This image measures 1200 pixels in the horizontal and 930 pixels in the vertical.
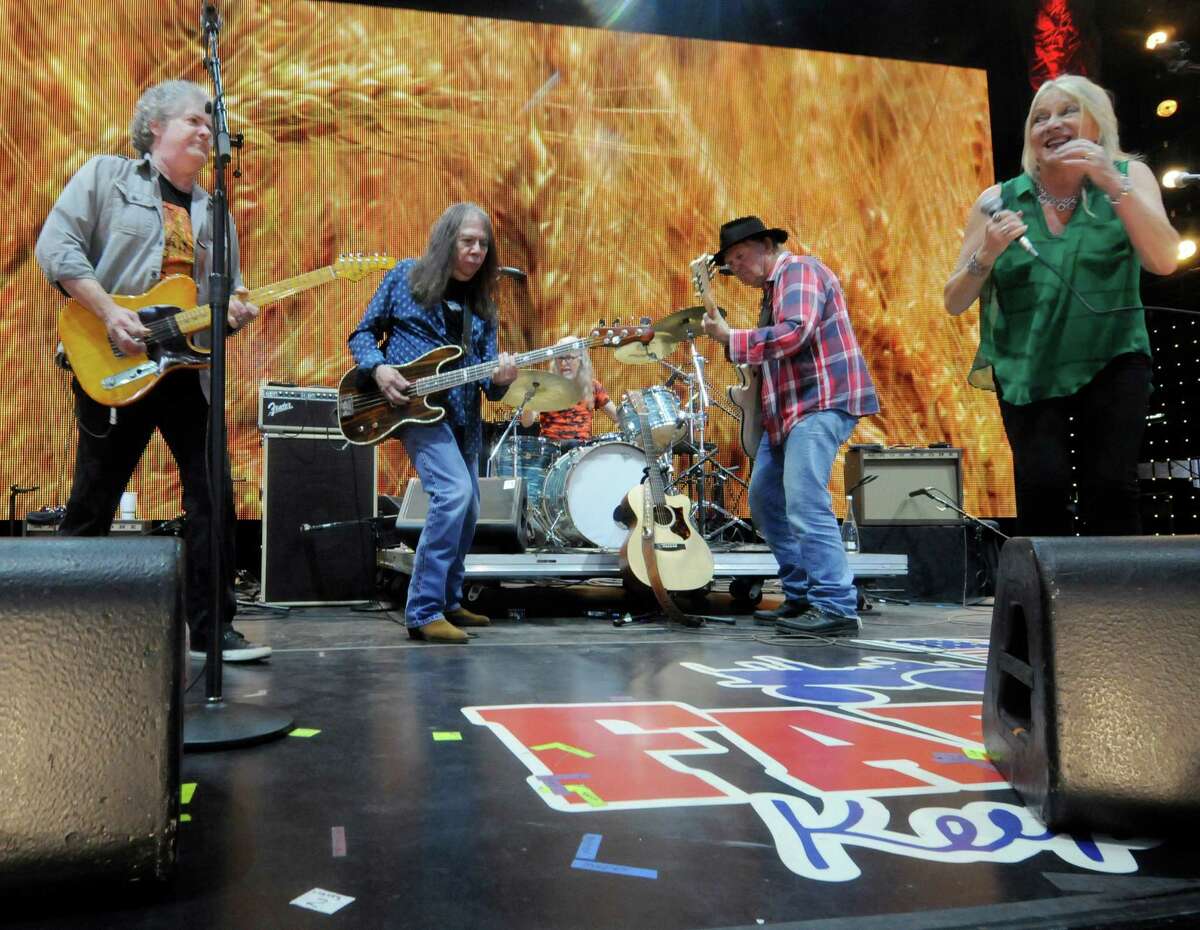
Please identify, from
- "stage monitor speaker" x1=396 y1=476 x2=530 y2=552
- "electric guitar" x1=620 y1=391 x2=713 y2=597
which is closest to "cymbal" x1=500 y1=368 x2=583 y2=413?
"stage monitor speaker" x1=396 y1=476 x2=530 y2=552

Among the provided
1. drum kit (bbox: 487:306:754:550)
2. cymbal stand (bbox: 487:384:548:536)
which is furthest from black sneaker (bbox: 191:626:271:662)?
cymbal stand (bbox: 487:384:548:536)

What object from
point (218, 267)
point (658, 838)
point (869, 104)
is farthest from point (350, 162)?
point (658, 838)

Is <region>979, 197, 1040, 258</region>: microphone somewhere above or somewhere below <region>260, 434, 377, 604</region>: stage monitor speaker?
above

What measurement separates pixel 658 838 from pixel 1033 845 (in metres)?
0.50

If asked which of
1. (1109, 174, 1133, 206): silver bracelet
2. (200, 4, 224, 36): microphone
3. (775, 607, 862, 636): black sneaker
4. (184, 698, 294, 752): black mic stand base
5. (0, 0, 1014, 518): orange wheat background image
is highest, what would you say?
(0, 0, 1014, 518): orange wheat background image

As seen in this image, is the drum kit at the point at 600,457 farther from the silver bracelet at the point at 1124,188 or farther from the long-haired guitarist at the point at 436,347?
the silver bracelet at the point at 1124,188

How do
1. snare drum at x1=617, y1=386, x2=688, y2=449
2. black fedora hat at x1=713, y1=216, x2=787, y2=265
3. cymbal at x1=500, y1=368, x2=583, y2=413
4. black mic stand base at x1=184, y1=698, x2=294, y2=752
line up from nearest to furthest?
black mic stand base at x1=184, y1=698, x2=294, y2=752 → black fedora hat at x1=713, y1=216, x2=787, y2=265 → cymbal at x1=500, y1=368, x2=583, y2=413 → snare drum at x1=617, y1=386, x2=688, y2=449

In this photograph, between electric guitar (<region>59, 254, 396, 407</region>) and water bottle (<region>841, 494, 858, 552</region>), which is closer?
electric guitar (<region>59, 254, 396, 407</region>)

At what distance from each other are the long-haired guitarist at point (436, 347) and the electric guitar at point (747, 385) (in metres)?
0.90

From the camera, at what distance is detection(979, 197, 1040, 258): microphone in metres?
2.00

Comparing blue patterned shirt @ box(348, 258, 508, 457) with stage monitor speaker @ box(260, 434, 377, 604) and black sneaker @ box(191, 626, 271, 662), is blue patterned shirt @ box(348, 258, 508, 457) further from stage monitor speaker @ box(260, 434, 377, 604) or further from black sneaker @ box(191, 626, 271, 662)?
stage monitor speaker @ box(260, 434, 377, 604)

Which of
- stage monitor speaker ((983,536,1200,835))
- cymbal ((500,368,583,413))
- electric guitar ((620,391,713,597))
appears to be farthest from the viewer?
cymbal ((500,368,583,413))

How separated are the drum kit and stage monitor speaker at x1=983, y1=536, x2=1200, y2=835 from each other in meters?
3.65

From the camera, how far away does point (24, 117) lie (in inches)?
256
